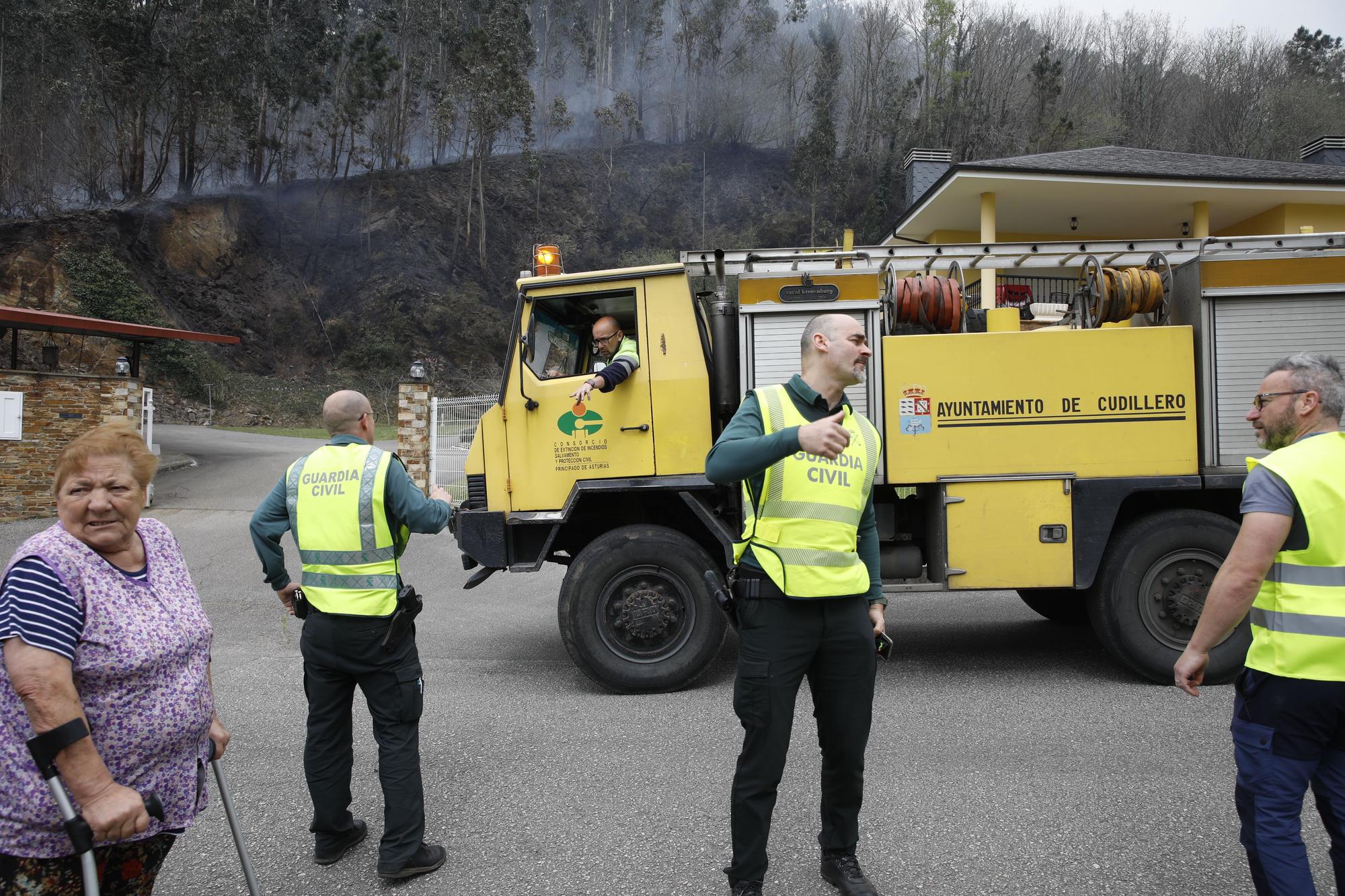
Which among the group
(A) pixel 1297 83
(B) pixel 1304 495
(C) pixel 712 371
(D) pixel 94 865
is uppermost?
(A) pixel 1297 83

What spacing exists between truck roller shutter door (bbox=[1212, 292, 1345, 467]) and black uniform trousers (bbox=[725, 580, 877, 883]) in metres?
3.60

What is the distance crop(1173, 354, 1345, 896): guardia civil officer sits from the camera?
2324 millimetres

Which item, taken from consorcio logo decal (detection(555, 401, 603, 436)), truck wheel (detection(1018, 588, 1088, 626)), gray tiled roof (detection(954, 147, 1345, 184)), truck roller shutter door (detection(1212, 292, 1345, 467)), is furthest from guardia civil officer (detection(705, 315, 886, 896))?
Result: gray tiled roof (detection(954, 147, 1345, 184))

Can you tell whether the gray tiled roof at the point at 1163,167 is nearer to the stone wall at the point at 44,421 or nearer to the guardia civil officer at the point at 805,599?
the guardia civil officer at the point at 805,599

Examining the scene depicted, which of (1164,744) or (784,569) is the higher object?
(784,569)

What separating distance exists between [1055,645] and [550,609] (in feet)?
14.2

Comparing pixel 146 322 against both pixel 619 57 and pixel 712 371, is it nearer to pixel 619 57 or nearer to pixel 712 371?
pixel 712 371

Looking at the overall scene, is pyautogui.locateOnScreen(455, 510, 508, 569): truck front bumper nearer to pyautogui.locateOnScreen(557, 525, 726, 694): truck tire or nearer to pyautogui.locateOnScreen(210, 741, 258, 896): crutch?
pyautogui.locateOnScreen(557, 525, 726, 694): truck tire

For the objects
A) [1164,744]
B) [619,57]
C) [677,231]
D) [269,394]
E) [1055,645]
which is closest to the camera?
[1164,744]

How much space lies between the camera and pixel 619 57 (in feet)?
220

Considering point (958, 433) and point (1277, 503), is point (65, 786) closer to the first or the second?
point (1277, 503)

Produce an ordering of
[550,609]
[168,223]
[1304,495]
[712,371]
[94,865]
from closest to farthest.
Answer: [94,865] < [1304,495] < [712,371] < [550,609] < [168,223]

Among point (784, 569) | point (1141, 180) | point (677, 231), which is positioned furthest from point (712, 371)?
point (677, 231)

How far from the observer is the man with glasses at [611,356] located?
5.25 meters
